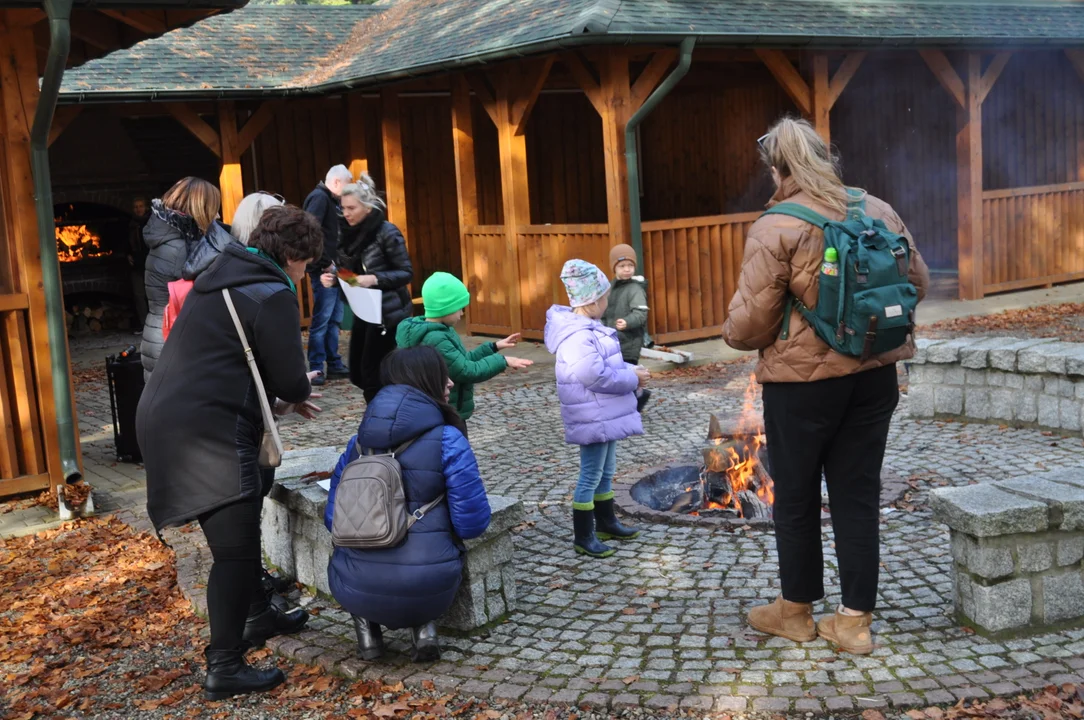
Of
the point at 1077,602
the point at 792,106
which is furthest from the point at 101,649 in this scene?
the point at 792,106

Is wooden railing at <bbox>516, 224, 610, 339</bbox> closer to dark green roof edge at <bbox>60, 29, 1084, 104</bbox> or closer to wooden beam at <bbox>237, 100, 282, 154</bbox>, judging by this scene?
dark green roof edge at <bbox>60, 29, 1084, 104</bbox>

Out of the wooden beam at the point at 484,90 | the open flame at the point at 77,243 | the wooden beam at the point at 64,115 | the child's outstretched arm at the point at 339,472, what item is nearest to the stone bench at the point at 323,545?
the child's outstretched arm at the point at 339,472

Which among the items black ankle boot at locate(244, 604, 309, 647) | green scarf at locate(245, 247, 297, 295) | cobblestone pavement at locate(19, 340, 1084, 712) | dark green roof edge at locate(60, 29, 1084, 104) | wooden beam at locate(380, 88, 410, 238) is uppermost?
dark green roof edge at locate(60, 29, 1084, 104)

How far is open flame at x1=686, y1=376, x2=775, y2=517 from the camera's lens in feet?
20.7

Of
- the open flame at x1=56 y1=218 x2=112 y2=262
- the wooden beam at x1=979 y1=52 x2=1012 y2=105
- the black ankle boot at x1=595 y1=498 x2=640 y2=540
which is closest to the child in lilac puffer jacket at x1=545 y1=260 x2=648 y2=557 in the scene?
the black ankle boot at x1=595 y1=498 x2=640 y2=540

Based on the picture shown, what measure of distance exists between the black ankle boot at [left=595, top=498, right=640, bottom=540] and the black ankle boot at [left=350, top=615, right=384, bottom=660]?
5.41 ft

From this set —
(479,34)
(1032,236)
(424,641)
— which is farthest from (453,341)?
(1032,236)

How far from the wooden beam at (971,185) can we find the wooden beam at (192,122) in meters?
9.49

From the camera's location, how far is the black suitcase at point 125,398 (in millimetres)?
8180

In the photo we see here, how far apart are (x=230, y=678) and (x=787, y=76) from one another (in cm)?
1025

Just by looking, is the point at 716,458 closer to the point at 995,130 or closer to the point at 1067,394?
the point at 1067,394

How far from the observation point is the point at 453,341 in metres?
5.33

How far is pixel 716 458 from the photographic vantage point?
6582mm

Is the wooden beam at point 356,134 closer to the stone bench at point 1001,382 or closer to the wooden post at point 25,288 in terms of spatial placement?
the wooden post at point 25,288
